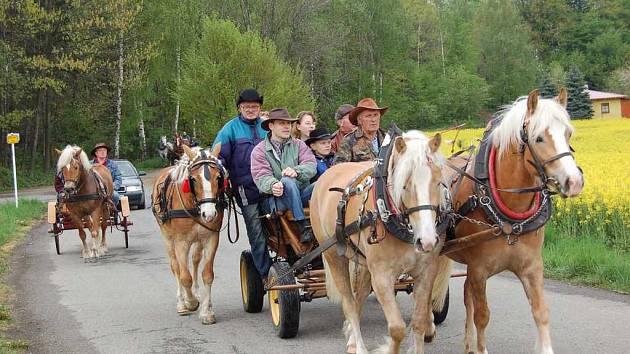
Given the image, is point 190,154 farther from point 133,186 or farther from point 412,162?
point 133,186

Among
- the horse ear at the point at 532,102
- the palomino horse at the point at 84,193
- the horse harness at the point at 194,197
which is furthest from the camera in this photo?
the palomino horse at the point at 84,193

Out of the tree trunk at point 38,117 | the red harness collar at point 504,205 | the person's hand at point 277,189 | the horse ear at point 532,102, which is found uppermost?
the tree trunk at point 38,117

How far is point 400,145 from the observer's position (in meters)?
4.66

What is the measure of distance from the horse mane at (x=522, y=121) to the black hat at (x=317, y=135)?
2.82m

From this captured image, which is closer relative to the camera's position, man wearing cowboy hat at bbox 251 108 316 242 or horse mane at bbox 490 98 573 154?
horse mane at bbox 490 98 573 154

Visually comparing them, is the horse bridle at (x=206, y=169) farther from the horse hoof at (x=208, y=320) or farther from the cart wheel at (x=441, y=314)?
the cart wheel at (x=441, y=314)

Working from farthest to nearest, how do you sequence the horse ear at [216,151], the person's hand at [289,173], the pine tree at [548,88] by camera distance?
1. the pine tree at [548,88]
2. the horse ear at [216,151]
3. the person's hand at [289,173]

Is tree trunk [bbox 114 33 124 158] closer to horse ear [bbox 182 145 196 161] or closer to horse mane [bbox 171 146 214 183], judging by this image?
horse mane [bbox 171 146 214 183]

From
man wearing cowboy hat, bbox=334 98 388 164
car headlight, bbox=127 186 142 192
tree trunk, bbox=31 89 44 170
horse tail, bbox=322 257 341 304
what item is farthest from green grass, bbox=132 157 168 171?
horse tail, bbox=322 257 341 304

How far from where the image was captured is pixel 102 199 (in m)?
13.1

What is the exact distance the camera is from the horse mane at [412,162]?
455cm

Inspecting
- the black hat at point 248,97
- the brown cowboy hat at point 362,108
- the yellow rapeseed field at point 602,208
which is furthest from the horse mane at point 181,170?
the yellow rapeseed field at point 602,208

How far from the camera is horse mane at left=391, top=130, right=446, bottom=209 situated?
14.9ft

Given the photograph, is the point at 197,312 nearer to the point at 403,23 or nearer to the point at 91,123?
the point at 91,123
